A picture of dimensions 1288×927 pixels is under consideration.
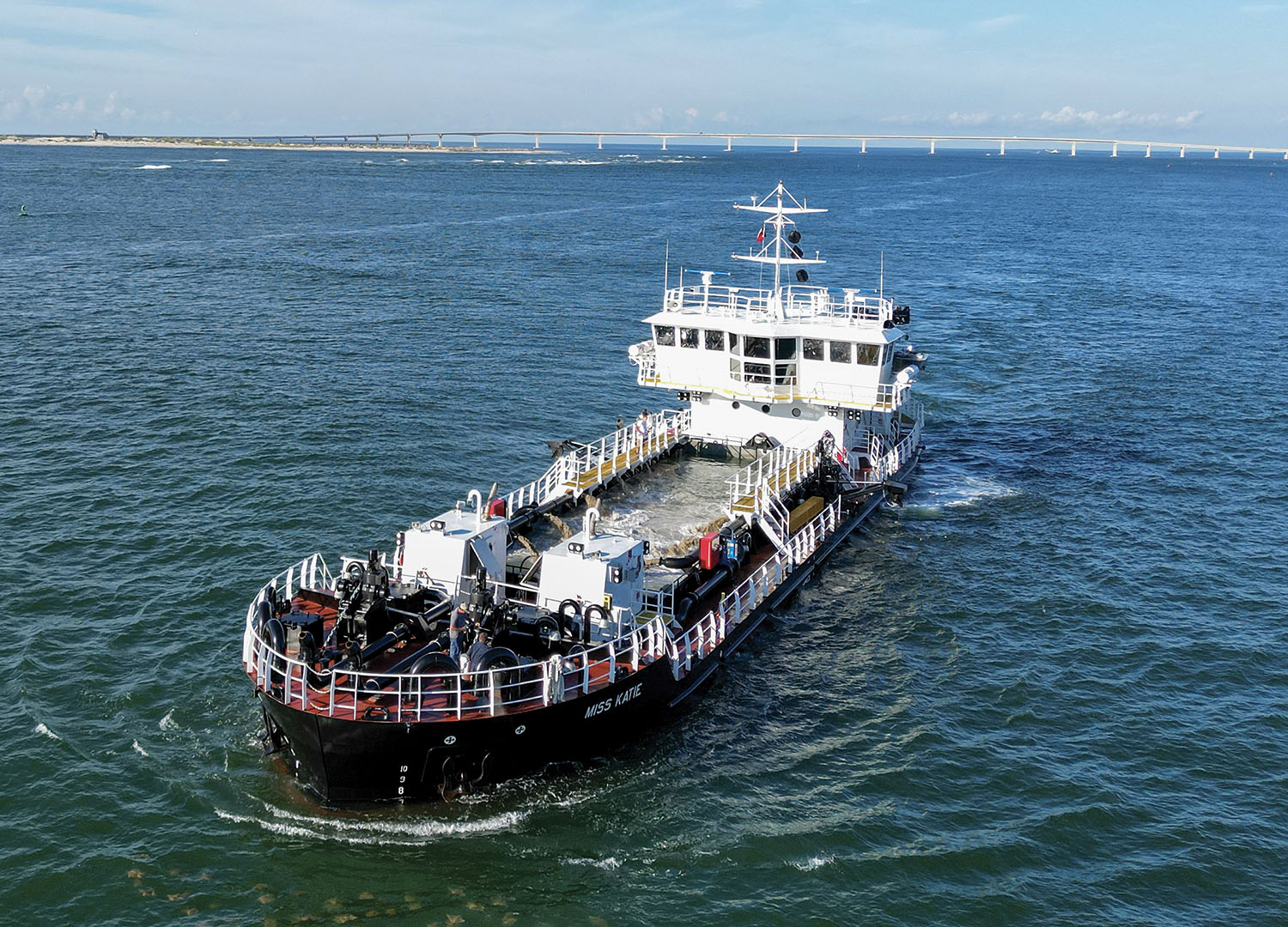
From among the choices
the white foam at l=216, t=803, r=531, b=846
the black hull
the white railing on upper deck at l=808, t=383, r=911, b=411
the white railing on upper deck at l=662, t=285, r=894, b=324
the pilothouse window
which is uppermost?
the white railing on upper deck at l=662, t=285, r=894, b=324

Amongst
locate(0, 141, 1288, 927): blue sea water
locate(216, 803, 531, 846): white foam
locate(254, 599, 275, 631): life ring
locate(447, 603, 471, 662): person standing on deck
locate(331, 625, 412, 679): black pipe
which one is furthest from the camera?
locate(254, 599, 275, 631): life ring

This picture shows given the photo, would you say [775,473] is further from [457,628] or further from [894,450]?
[457,628]

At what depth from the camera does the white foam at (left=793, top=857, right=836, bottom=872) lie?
23.0 meters

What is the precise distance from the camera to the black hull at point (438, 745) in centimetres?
2262

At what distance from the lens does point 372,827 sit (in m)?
23.0

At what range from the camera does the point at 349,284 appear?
90.2m

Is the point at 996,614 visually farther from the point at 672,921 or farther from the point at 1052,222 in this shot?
the point at 1052,222

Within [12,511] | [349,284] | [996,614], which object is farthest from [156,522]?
[349,284]

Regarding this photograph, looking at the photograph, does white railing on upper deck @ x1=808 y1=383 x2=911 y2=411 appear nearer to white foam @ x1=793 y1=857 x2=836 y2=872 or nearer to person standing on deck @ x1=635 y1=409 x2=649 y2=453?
person standing on deck @ x1=635 y1=409 x2=649 y2=453

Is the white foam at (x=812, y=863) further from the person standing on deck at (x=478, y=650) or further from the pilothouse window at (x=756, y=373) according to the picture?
the pilothouse window at (x=756, y=373)

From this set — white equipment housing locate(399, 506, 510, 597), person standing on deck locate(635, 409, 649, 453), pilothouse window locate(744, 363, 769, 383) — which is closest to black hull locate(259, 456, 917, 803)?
white equipment housing locate(399, 506, 510, 597)

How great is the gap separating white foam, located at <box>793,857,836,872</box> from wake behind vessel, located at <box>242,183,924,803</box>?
5.32 metres

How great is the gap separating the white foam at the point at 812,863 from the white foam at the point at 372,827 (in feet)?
19.6

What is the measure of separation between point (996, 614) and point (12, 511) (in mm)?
34787
